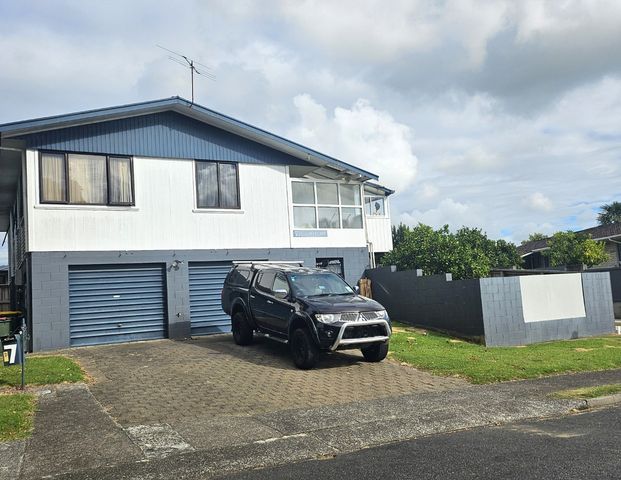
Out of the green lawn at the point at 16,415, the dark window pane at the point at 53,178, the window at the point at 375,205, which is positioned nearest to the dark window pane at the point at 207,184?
the dark window pane at the point at 53,178

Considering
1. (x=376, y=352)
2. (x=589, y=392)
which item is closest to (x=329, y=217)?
(x=376, y=352)

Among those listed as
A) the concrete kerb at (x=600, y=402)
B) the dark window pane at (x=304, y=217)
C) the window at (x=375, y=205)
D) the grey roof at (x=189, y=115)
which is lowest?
the concrete kerb at (x=600, y=402)

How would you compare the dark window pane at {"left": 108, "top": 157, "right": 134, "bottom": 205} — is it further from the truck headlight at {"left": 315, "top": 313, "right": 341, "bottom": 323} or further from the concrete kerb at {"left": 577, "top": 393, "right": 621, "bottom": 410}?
the concrete kerb at {"left": 577, "top": 393, "right": 621, "bottom": 410}

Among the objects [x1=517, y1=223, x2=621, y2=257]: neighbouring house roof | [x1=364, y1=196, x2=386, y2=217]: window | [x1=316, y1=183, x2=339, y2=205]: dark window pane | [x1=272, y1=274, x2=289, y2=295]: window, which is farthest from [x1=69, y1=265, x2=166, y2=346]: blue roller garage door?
[x1=517, y1=223, x2=621, y2=257]: neighbouring house roof

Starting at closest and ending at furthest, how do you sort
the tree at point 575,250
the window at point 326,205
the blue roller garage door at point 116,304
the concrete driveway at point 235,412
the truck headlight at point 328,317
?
the concrete driveway at point 235,412 → the truck headlight at point 328,317 → the blue roller garage door at point 116,304 → the window at point 326,205 → the tree at point 575,250

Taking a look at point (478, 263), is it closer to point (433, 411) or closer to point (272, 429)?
point (433, 411)

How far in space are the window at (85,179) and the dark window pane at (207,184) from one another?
80.4 inches

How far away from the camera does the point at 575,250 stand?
105ft

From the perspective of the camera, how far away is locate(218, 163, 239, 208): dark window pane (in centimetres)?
1781

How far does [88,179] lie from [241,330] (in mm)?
6160

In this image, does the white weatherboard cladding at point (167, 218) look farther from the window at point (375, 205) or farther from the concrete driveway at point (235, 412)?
the window at point (375, 205)

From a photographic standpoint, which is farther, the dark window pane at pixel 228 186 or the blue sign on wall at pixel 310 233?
the blue sign on wall at pixel 310 233

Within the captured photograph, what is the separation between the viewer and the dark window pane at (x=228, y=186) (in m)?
17.8

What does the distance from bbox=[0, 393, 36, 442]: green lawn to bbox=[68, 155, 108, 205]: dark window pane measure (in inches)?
309
